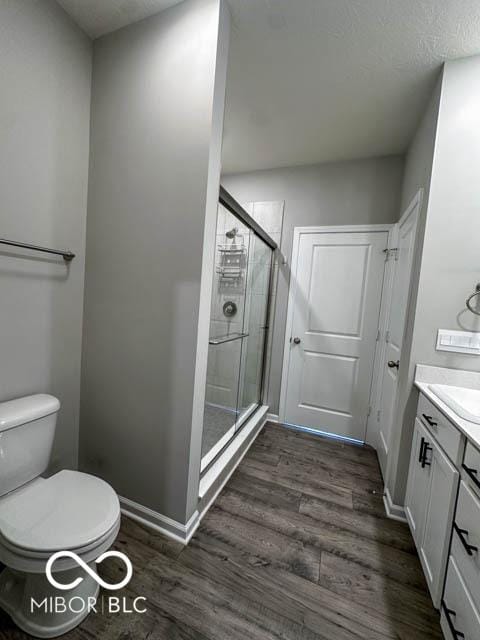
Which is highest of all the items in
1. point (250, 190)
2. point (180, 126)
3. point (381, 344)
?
point (250, 190)

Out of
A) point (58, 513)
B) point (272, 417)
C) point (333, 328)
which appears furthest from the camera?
point (272, 417)

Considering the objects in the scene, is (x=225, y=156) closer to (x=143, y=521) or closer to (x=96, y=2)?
(x=96, y=2)

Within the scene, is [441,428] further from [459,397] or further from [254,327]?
[254,327]

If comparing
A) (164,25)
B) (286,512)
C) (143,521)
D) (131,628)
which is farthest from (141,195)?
(286,512)

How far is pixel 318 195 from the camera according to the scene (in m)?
2.65

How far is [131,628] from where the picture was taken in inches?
40.4

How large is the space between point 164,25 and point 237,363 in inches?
85.6

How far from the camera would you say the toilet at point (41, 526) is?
930 mm

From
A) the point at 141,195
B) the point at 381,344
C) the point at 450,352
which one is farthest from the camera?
the point at 381,344

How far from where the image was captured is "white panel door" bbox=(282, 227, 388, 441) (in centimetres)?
253

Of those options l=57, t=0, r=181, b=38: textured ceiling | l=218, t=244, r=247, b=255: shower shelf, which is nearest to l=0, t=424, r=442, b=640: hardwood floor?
l=218, t=244, r=247, b=255: shower shelf

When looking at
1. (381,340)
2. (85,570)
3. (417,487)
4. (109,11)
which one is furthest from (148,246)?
(381,340)

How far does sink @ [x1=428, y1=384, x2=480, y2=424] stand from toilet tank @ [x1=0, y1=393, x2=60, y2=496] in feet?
5.95

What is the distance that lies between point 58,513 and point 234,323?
1.59 m
